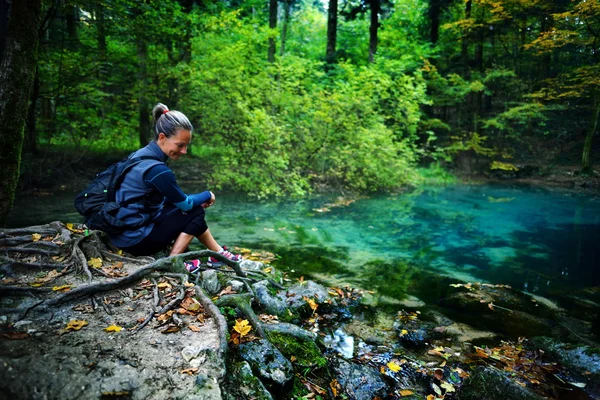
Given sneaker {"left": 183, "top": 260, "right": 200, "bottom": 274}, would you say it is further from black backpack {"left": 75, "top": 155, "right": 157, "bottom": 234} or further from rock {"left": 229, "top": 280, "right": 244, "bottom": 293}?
black backpack {"left": 75, "top": 155, "right": 157, "bottom": 234}

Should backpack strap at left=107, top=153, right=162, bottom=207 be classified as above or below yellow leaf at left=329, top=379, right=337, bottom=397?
above

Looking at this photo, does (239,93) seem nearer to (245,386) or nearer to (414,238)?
(414,238)

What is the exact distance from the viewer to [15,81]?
406 centimetres

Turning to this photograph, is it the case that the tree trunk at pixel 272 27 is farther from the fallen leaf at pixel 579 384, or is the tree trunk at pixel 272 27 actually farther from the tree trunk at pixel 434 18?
the fallen leaf at pixel 579 384

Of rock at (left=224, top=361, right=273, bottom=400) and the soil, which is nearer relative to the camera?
the soil

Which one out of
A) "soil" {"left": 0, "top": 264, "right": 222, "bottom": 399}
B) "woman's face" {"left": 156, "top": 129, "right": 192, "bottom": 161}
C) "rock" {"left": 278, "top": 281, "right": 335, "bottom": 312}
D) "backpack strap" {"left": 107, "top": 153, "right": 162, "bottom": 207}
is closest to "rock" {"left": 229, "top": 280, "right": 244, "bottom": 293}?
"rock" {"left": 278, "top": 281, "right": 335, "bottom": 312}

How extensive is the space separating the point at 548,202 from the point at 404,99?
7462 mm

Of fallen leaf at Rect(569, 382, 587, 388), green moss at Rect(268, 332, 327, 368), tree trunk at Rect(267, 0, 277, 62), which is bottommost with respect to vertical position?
fallen leaf at Rect(569, 382, 587, 388)

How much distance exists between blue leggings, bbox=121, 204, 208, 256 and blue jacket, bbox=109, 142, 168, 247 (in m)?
0.07

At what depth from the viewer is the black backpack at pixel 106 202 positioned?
12.7ft

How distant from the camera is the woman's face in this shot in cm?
385

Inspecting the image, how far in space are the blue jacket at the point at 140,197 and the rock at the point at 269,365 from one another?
1841 millimetres

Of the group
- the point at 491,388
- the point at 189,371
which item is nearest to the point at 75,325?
the point at 189,371

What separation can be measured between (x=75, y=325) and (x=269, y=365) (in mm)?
1523
